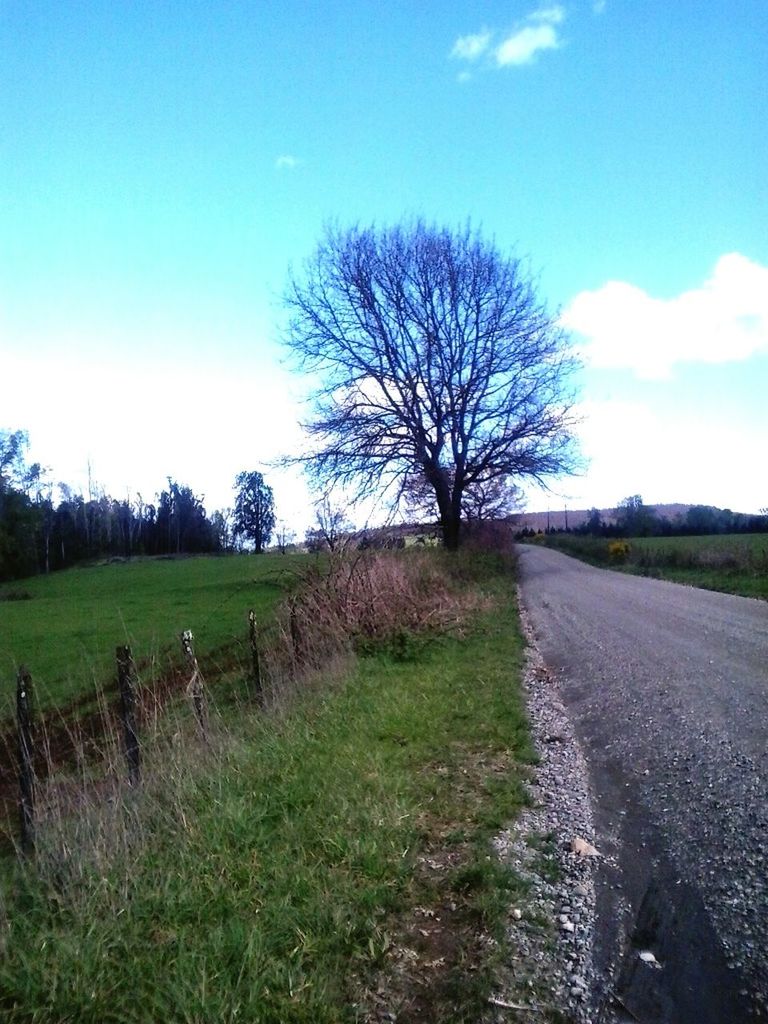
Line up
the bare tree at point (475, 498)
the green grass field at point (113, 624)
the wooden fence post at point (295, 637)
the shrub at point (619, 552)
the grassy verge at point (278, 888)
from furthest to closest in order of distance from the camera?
the shrub at point (619, 552) → the bare tree at point (475, 498) → the green grass field at point (113, 624) → the wooden fence post at point (295, 637) → the grassy verge at point (278, 888)

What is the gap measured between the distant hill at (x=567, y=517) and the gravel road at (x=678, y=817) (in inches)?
1197

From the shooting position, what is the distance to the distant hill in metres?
45.3

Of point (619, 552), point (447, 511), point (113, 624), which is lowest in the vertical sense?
point (113, 624)

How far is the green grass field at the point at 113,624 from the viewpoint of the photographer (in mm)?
15152

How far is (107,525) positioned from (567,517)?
66531mm

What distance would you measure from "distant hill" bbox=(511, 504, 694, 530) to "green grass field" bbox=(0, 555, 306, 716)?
648 inches

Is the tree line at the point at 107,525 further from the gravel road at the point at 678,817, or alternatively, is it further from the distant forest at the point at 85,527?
the gravel road at the point at 678,817

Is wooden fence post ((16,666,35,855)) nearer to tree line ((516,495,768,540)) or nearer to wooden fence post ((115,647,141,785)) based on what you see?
wooden fence post ((115,647,141,785))

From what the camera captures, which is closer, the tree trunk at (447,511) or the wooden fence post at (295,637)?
the wooden fence post at (295,637)

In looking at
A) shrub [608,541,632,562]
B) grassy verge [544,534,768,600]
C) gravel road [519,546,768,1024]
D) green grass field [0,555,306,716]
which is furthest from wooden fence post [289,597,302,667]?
shrub [608,541,632,562]

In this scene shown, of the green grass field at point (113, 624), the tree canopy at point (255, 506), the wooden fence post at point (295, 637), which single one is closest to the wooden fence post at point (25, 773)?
the green grass field at point (113, 624)

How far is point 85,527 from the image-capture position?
83.8 m

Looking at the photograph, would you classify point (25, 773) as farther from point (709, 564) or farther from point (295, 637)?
point (709, 564)

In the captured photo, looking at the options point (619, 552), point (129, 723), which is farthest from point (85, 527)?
point (129, 723)
